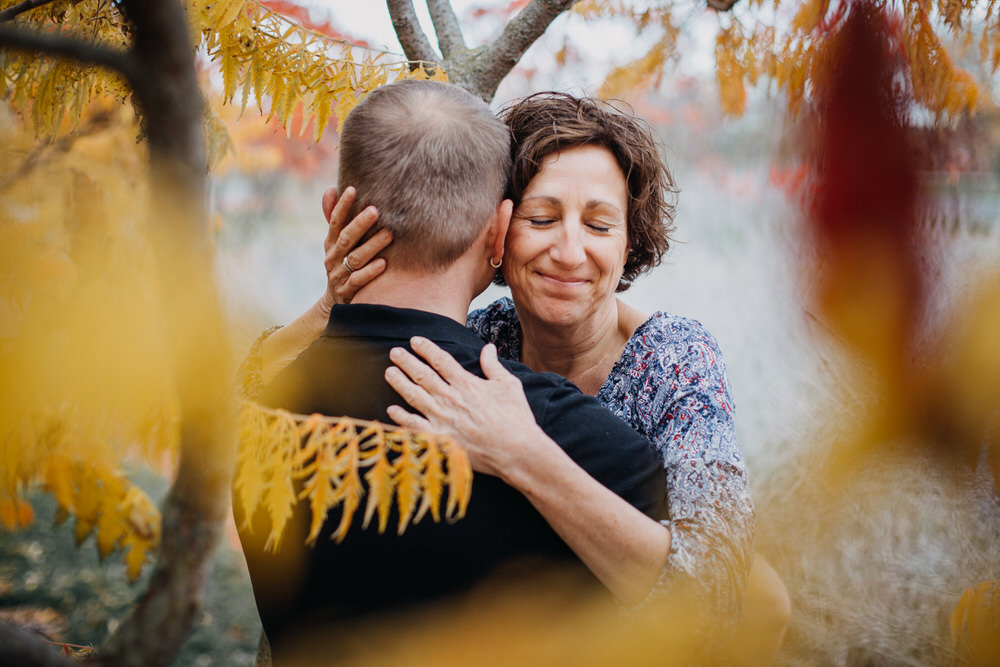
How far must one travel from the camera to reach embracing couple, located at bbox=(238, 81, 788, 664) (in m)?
1.28

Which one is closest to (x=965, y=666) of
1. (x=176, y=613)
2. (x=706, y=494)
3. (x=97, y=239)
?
(x=706, y=494)

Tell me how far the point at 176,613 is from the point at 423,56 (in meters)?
1.94

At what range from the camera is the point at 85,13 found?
1.90 metres

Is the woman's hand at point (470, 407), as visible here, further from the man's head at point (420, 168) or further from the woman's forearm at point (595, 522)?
the man's head at point (420, 168)

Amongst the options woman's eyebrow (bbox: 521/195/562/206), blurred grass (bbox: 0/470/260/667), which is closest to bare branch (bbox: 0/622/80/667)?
woman's eyebrow (bbox: 521/195/562/206)

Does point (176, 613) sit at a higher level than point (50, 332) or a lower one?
lower

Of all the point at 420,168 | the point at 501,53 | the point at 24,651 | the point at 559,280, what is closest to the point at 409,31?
the point at 501,53

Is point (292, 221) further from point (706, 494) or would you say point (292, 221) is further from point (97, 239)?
point (706, 494)

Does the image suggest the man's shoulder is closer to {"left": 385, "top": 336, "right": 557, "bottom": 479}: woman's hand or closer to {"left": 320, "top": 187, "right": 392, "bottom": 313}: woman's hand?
{"left": 385, "top": 336, "right": 557, "bottom": 479}: woman's hand

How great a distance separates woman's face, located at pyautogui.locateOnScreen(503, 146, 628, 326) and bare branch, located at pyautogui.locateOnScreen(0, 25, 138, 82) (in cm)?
117

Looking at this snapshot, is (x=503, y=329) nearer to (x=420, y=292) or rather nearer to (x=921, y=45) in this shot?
(x=420, y=292)

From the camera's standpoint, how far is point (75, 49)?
785 millimetres

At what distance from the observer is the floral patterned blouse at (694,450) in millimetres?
1365

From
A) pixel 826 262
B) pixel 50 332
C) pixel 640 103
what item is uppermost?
pixel 640 103
